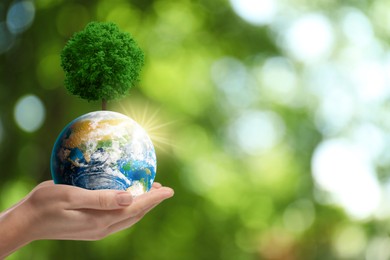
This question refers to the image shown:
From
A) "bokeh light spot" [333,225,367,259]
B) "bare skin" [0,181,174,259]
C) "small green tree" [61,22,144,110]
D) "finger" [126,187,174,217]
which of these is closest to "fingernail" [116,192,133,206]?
"bare skin" [0,181,174,259]

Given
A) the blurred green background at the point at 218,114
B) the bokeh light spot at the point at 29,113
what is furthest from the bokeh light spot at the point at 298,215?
the bokeh light spot at the point at 29,113

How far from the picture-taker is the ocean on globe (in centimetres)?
375

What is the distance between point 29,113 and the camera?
39.5 feet

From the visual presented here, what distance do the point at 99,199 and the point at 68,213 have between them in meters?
0.20

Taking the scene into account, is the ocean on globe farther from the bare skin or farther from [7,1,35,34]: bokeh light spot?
[7,1,35,34]: bokeh light spot

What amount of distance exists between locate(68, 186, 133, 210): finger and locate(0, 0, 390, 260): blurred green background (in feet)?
24.8

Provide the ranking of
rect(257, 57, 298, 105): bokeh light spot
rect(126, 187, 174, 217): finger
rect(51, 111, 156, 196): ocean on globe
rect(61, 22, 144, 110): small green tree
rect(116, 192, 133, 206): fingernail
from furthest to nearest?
1. rect(257, 57, 298, 105): bokeh light spot
2. rect(61, 22, 144, 110): small green tree
3. rect(51, 111, 156, 196): ocean on globe
4. rect(126, 187, 174, 217): finger
5. rect(116, 192, 133, 206): fingernail

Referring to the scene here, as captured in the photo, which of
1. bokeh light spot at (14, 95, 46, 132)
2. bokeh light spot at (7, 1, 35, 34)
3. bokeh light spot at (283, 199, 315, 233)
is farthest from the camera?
bokeh light spot at (283, 199, 315, 233)

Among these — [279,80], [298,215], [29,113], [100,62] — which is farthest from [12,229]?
[298,215]

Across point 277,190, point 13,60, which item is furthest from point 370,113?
point 13,60

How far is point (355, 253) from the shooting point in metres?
16.8

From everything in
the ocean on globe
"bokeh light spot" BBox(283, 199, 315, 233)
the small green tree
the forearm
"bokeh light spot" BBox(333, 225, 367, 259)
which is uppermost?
"bokeh light spot" BBox(333, 225, 367, 259)

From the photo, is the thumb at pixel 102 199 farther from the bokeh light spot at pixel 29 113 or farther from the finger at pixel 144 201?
the bokeh light spot at pixel 29 113

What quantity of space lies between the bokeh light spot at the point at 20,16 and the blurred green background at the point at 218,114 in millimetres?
19
